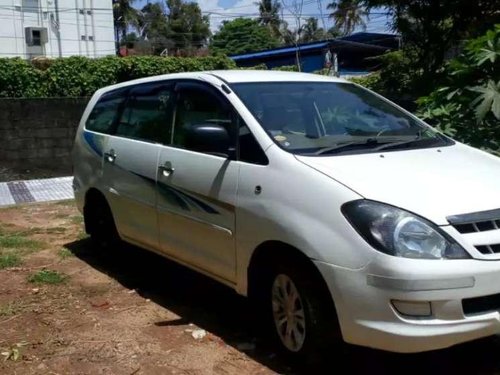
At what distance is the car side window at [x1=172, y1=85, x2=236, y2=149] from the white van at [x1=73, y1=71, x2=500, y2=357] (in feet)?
0.04

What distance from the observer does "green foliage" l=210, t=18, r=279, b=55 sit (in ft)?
217

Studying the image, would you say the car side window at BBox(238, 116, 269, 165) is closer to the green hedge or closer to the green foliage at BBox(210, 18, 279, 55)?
the green hedge

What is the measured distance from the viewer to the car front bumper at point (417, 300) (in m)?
3.09

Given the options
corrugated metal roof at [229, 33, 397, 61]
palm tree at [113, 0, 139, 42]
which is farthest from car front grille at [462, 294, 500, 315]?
palm tree at [113, 0, 139, 42]

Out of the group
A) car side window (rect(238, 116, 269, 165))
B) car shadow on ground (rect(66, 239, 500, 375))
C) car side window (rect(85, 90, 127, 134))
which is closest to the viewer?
car shadow on ground (rect(66, 239, 500, 375))

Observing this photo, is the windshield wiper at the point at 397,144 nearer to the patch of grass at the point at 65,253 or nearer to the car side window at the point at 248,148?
the car side window at the point at 248,148

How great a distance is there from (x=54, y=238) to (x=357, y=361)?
15.2ft

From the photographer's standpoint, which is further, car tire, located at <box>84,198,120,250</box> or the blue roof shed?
the blue roof shed

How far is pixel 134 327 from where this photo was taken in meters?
4.50

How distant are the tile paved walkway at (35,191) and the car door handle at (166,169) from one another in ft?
18.4

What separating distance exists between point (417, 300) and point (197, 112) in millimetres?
2253

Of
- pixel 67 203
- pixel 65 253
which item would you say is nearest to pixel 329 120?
pixel 65 253

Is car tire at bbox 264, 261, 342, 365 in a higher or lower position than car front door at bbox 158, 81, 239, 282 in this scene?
lower

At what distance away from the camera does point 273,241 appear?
12.1ft
